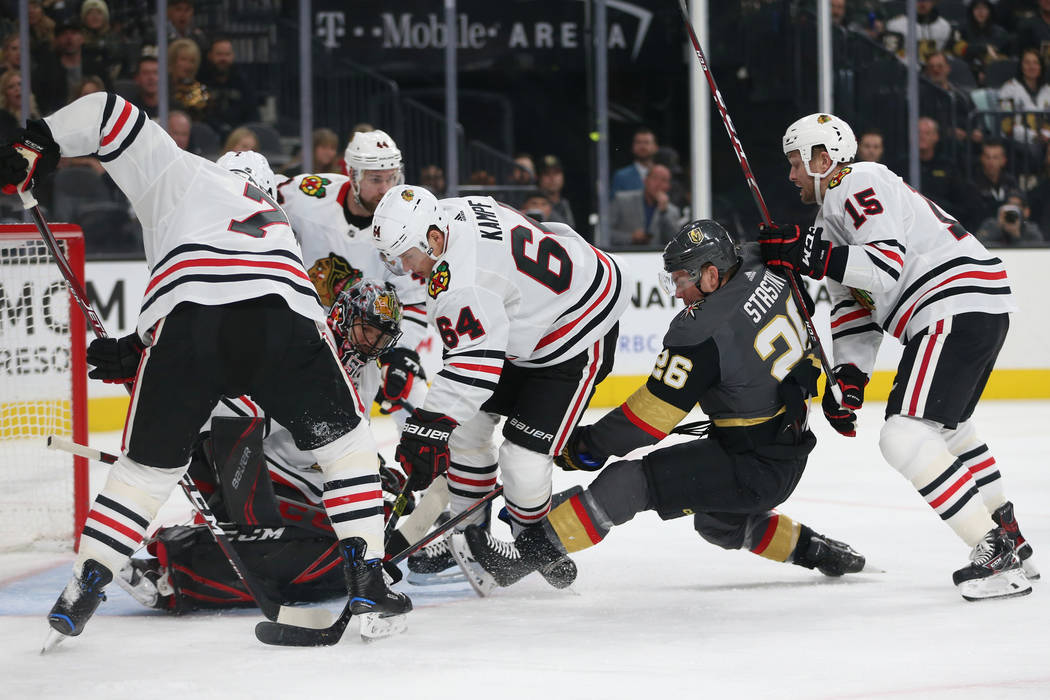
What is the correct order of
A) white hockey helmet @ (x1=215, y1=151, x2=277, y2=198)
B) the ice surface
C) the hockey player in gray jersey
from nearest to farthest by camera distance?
1. the ice surface
2. the hockey player in gray jersey
3. white hockey helmet @ (x1=215, y1=151, x2=277, y2=198)

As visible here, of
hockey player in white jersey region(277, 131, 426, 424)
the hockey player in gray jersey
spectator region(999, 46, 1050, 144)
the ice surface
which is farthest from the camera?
spectator region(999, 46, 1050, 144)

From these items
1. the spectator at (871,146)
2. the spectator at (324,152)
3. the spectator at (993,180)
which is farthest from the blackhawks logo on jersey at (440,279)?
the spectator at (993,180)

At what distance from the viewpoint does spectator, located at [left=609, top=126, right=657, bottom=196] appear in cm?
769

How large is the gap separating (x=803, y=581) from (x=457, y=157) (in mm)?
4524

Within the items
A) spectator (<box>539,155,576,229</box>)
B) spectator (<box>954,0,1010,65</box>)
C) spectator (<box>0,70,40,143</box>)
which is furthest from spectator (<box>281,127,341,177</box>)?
spectator (<box>954,0,1010,65</box>)

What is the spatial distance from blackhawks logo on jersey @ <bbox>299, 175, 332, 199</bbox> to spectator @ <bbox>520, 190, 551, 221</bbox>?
3603 mm

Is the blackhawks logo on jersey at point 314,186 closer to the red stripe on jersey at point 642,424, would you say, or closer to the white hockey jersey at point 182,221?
the white hockey jersey at point 182,221

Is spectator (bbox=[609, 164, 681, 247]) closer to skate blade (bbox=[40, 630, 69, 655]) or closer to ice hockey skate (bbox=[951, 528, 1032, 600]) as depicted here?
ice hockey skate (bbox=[951, 528, 1032, 600])

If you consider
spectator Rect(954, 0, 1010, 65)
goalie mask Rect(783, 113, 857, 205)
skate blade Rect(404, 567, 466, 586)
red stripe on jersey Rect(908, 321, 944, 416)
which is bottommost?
skate blade Rect(404, 567, 466, 586)

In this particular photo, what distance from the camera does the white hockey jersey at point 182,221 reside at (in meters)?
2.63

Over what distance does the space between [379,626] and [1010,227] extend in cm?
589

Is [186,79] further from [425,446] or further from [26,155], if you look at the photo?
[425,446]

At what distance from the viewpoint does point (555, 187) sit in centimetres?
766

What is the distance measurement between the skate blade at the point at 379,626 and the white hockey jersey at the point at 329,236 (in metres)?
1.36
